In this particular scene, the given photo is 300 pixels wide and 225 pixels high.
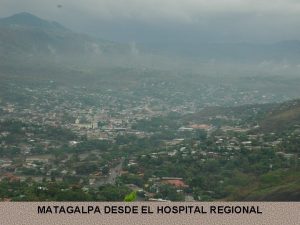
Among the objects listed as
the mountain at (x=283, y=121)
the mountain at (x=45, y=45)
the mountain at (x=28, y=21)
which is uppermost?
the mountain at (x=28, y=21)

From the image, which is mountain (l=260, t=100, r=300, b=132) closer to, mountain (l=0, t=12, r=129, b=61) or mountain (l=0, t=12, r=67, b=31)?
mountain (l=0, t=12, r=129, b=61)

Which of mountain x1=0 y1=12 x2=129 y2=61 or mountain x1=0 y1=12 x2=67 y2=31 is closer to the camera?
mountain x1=0 y1=12 x2=129 y2=61

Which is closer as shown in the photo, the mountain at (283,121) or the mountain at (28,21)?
the mountain at (283,121)

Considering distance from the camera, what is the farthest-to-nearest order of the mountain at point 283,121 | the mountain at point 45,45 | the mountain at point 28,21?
the mountain at point 28,21
the mountain at point 45,45
the mountain at point 283,121

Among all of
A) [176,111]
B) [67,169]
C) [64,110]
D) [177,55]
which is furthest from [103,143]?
[177,55]

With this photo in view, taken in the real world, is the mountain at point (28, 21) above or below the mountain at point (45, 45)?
above

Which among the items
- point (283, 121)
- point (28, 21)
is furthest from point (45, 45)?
point (283, 121)

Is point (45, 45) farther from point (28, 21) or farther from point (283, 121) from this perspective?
point (283, 121)

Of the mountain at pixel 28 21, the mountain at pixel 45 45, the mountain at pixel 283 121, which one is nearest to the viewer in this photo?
the mountain at pixel 283 121

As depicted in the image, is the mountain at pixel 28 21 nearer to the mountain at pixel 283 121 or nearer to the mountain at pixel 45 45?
the mountain at pixel 45 45

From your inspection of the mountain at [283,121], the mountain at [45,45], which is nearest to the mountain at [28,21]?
the mountain at [45,45]

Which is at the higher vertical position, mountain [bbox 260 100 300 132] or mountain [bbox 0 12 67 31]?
mountain [bbox 0 12 67 31]

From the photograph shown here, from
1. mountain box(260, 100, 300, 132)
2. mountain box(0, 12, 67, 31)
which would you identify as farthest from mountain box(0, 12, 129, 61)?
mountain box(260, 100, 300, 132)
